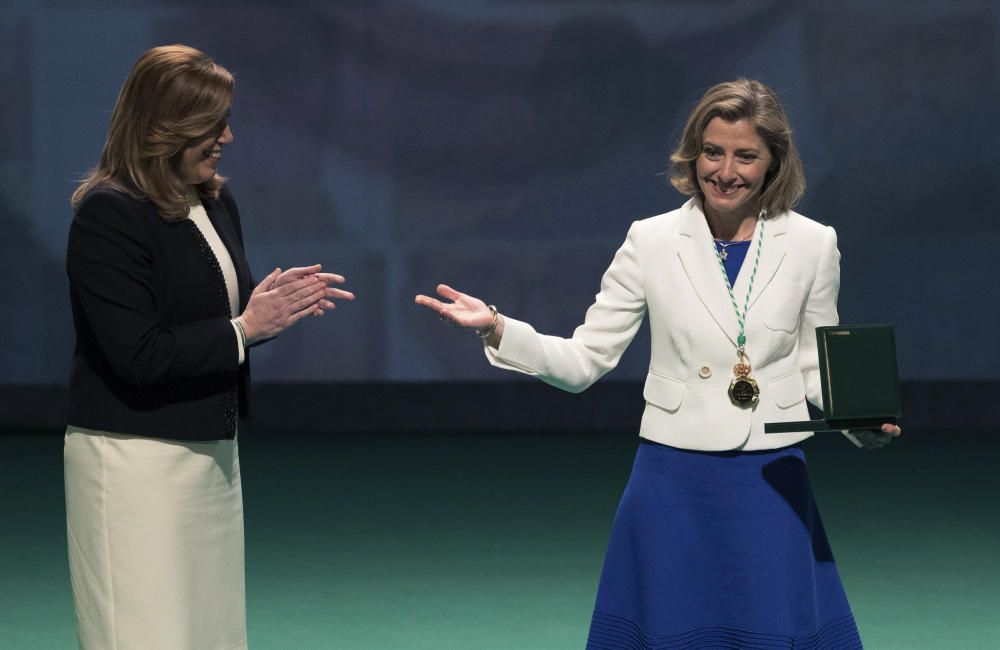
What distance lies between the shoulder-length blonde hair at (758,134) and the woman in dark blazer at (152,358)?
802 millimetres

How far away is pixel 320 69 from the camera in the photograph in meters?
8.09

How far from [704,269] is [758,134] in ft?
0.92

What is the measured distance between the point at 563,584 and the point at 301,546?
123 cm

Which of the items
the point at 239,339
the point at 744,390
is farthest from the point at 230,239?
the point at 744,390

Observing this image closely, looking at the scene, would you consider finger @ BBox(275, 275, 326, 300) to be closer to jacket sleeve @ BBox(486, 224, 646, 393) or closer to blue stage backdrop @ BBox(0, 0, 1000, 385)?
jacket sleeve @ BBox(486, 224, 646, 393)

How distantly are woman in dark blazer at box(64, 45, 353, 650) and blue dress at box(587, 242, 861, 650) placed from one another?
81 centimetres

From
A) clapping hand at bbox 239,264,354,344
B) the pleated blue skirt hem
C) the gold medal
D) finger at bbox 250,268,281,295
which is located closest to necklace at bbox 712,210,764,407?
the gold medal

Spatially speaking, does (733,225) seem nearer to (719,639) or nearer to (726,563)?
(726,563)

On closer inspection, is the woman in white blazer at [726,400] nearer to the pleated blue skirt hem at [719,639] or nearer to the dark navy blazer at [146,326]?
the pleated blue skirt hem at [719,639]

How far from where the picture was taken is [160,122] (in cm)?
266

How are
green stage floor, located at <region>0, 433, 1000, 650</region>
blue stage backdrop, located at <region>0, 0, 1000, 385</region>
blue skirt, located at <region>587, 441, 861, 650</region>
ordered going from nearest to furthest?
1. blue skirt, located at <region>587, 441, 861, 650</region>
2. green stage floor, located at <region>0, 433, 1000, 650</region>
3. blue stage backdrop, located at <region>0, 0, 1000, 385</region>

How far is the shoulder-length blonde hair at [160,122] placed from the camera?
2658mm

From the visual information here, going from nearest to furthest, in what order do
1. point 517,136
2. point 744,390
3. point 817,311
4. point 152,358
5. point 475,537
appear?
1. point 152,358
2. point 744,390
3. point 817,311
4. point 475,537
5. point 517,136

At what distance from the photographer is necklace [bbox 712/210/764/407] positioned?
2727 mm
